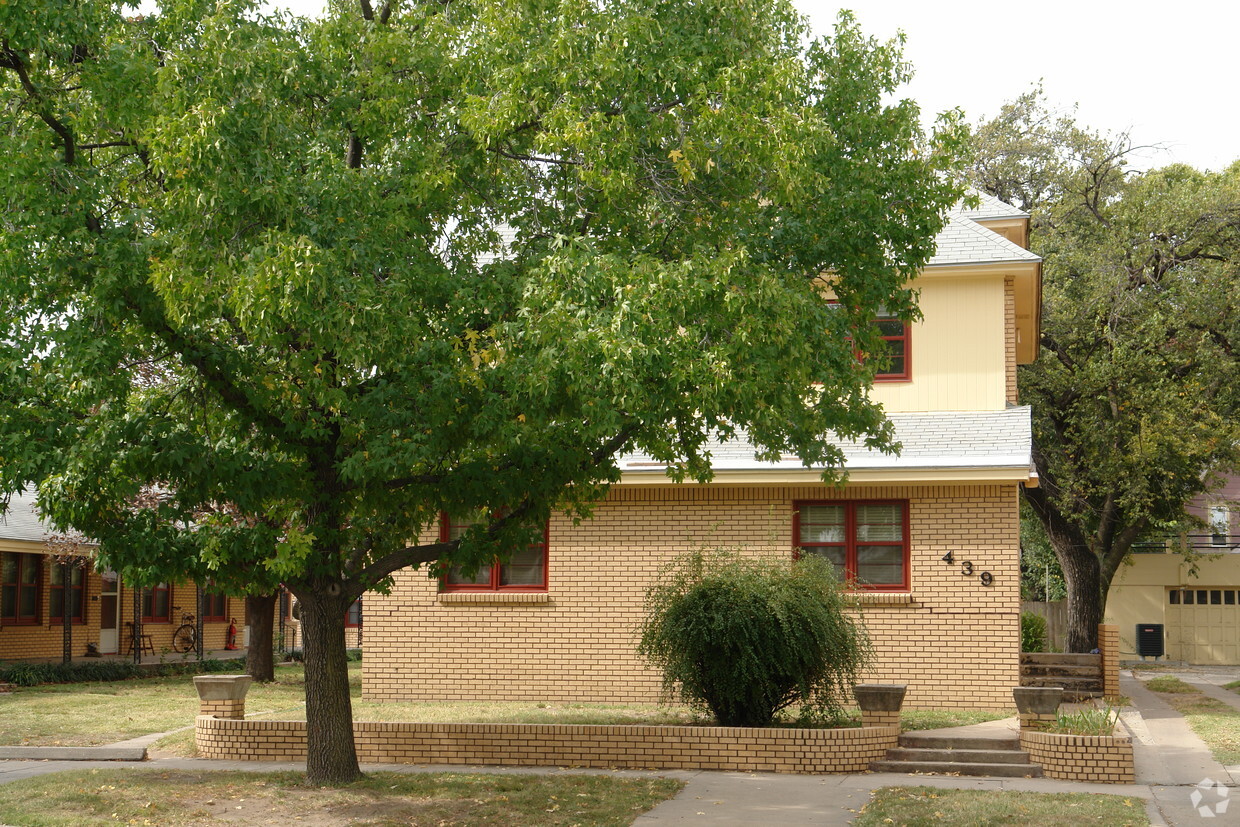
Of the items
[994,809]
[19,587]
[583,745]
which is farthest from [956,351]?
[19,587]

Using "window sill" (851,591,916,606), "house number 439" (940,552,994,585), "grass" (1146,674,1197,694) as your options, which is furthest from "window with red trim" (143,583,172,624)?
"grass" (1146,674,1197,694)

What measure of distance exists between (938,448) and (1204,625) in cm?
2298

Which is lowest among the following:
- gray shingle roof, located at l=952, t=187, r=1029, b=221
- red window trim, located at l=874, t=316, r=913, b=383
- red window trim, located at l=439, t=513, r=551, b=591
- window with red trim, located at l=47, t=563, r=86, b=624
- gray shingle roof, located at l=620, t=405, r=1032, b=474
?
window with red trim, located at l=47, t=563, r=86, b=624

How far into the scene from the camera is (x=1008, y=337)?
1816cm

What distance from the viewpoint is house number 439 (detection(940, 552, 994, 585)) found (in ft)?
54.5

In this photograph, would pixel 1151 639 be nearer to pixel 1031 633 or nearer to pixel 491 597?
pixel 1031 633

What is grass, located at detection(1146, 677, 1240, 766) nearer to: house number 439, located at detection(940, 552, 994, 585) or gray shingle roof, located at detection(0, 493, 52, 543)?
house number 439, located at detection(940, 552, 994, 585)

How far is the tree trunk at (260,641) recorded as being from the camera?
2375cm

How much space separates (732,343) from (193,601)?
95.6ft

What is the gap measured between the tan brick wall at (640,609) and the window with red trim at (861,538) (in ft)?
0.63

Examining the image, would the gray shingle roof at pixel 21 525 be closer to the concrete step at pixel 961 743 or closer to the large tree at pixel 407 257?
the large tree at pixel 407 257

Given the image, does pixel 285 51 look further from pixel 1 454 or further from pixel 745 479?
pixel 745 479

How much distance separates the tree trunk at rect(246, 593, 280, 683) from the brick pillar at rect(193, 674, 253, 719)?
9.70 meters

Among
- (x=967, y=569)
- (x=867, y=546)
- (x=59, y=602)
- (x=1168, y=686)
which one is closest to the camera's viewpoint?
(x=967, y=569)
